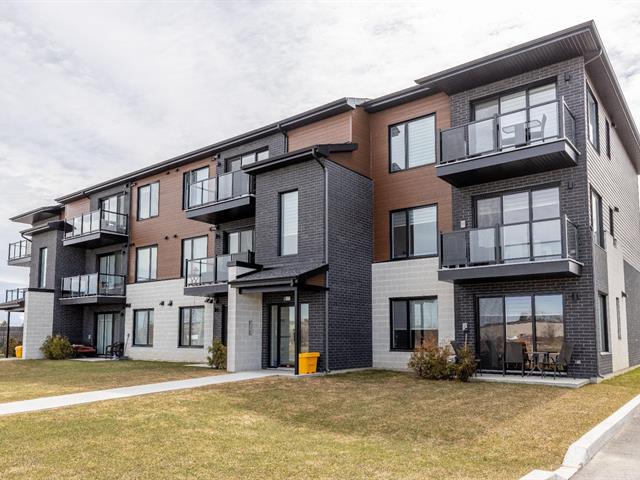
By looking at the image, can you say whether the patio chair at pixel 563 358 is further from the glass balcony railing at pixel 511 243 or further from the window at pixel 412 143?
the window at pixel 412 143

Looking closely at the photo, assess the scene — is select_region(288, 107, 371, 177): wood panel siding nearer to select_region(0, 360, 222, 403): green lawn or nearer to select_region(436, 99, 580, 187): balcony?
select_region(436, 99, 580, 187): balcony

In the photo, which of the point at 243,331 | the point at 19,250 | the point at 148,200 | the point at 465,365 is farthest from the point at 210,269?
the point at 19,250

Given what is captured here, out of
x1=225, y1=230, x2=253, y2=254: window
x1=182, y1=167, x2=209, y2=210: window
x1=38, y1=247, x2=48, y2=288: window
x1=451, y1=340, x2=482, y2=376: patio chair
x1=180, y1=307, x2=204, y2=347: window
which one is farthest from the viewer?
x1=38, y1=247, x2=48, y2=288: window

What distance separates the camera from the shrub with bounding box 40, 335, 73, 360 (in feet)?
85.7

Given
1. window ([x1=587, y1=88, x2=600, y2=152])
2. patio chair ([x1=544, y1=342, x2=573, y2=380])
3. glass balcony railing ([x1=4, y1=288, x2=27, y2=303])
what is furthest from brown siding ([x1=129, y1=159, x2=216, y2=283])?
patio chair ([x1=544, y1=342, x2=573, y2=380])

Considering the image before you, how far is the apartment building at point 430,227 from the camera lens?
14.5 metres

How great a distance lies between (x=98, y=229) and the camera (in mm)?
26484

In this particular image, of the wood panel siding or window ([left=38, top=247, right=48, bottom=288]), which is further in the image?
window ([left=38, top=247, right=48, bottom=288])

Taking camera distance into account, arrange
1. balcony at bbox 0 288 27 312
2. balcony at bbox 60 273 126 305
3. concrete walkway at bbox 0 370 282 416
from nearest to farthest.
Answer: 1. concrete walkway at bbox 0 370 282 416
2. balcony at bbox 60 273 126 305
3. balcony at bbox 0 288 27 312

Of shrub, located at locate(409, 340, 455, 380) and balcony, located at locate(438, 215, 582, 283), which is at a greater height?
balcony, located at locate(438, 215, 582, 283)

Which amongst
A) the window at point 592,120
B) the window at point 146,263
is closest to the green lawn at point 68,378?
the window at point 146,263

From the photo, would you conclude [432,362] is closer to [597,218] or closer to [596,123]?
[597,218]

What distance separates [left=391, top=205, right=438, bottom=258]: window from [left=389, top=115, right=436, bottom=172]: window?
1.54 metres

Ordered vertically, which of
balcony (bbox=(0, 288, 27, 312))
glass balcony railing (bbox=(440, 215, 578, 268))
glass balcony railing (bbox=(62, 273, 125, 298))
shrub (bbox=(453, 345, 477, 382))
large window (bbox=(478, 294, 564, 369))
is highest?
glass balcony railing (bbox=(440, 215, 578, 268))
